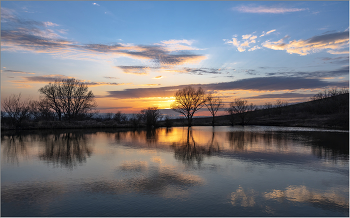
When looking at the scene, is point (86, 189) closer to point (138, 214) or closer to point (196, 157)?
point (138, 214)

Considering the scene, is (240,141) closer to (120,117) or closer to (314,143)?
(314,143)

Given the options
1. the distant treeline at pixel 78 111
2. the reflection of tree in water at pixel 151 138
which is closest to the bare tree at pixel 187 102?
the distant treeline at pixel 78 111

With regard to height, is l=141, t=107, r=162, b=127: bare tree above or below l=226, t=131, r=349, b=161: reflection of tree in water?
above

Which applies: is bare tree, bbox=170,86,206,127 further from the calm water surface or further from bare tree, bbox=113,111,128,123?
the calm water surface

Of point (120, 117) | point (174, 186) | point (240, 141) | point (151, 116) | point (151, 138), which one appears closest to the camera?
point (174, 186)

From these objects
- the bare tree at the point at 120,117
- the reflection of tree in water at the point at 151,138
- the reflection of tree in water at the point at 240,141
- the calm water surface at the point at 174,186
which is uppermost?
the bare tree at the point at 120,117

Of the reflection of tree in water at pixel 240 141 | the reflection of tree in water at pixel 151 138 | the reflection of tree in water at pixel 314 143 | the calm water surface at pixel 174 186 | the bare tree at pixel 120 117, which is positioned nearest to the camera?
the calm water surface at pixel 174 186

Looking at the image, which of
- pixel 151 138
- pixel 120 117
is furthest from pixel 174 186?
pixel 120 117

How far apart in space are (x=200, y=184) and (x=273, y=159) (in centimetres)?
616

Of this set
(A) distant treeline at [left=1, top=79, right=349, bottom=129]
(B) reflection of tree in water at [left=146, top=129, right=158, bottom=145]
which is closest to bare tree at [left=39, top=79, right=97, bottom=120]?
(A) distant treeline at [left=1, top=79, right=349, bottom=129]

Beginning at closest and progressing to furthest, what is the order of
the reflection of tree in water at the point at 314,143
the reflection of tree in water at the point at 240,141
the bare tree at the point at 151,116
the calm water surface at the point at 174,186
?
1. the calm water surface at the point at 174,186
2. the reflection of tree in water at the point at 314,143
3. the reflection of tree in water at the point at 240,141
4. the bare tree at the point at 151,116

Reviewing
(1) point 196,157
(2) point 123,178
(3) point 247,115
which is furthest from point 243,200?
(3) point 247,115

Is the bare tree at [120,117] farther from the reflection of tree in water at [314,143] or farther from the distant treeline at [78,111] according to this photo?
the reflection of tree in water at [314,143]

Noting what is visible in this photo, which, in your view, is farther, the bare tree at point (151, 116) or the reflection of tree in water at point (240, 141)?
the bare tree at point (151, 116)
